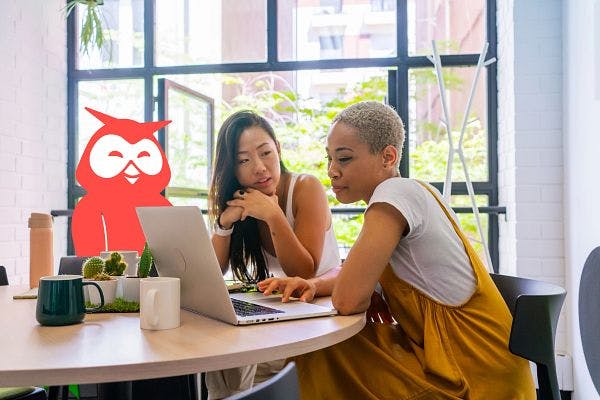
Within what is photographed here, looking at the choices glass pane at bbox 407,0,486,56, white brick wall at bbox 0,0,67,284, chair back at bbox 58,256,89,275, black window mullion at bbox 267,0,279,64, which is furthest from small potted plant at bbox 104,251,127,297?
glass pane at bbox 407,0,486,56

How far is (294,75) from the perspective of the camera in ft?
12.8

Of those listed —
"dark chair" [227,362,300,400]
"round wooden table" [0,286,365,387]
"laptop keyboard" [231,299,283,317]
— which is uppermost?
"dark chair" [227,362,300,400]

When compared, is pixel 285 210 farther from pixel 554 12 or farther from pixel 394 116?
pixel 554 12

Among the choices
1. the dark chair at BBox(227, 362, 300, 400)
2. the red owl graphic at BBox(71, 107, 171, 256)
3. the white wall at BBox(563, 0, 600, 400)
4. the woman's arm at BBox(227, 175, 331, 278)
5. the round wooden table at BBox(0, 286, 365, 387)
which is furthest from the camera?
the red owl graphic at BBox(71, 107, 171, 256)

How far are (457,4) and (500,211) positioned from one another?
4.34 ft

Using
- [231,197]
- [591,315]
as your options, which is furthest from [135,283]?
[591,315]

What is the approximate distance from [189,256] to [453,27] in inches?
118

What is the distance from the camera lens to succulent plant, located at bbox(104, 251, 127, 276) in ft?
4.78

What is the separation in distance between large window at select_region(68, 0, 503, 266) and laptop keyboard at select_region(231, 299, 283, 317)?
97.0 inches

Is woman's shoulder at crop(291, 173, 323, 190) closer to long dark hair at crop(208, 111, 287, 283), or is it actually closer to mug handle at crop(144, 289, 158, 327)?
long dark hair at crop(208, 111, 287, 283)

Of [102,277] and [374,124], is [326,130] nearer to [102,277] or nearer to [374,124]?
[374,124]

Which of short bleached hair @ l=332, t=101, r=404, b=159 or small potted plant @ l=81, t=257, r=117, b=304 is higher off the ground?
short bleached hair @ l=332, t=101, r=404, b=159

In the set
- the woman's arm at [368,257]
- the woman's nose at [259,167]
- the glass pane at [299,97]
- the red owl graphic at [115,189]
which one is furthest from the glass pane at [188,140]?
the woman's arm at [368,257]

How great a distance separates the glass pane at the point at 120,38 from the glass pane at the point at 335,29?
964 mm
